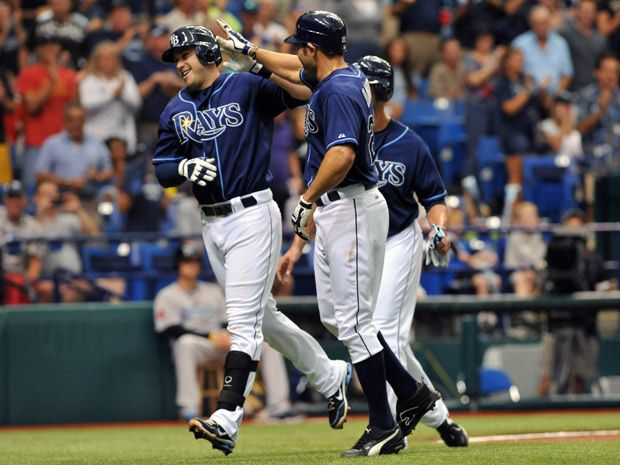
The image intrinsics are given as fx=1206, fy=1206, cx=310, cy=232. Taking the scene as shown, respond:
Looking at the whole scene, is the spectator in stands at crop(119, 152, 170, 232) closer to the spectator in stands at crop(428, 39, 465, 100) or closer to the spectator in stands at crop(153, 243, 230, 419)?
the spectator in stands at crop(153, 243, 230, 419)

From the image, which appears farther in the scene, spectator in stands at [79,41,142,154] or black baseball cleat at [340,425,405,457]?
spectator in stands at [79,41,142,154]

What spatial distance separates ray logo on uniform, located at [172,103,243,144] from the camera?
5.64 meters

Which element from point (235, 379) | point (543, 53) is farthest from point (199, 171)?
point (543, 53)

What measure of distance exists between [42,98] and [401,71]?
3977 mm

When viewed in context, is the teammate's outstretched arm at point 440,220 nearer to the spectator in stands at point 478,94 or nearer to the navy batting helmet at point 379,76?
the navy batting helmet at point 379,76

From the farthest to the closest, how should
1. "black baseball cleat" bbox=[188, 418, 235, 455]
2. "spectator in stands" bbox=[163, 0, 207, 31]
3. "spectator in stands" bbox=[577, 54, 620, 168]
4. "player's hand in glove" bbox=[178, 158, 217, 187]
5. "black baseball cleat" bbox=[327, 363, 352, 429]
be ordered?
"spectator in stands" bbox=[577, 54, 620, 168], "spectator in stands" bbox=[163, 0, 207, 31], "black baseball cleat" bbox=[327, 363, 352, 429], "player's hand in glove" bbox=[178, 158, 217, 187], "black baseball cleat" bbox=[188, 418, 235, 455]

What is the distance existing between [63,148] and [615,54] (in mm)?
7099

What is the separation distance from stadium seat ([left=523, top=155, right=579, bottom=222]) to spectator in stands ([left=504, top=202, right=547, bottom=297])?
1273 mm

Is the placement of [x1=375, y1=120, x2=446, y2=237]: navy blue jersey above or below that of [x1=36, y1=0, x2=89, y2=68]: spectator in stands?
below

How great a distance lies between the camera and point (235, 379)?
5398mm

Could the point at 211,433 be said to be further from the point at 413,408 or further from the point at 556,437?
the point at 556,437

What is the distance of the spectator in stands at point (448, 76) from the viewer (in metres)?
13.5

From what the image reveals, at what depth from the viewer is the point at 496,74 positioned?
14.0 m

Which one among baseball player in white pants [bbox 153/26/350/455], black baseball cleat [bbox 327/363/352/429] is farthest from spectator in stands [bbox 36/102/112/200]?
black baseball cleat [bbox 327/363/352/429]
